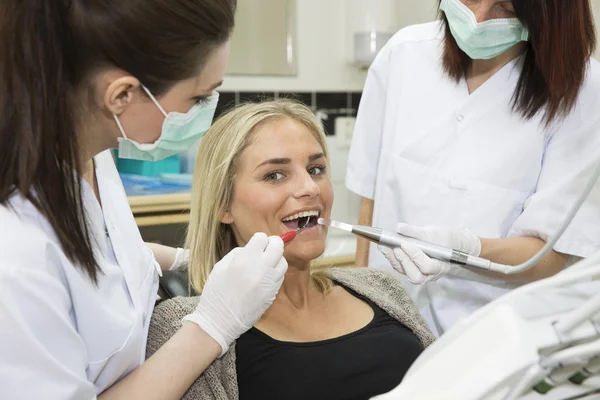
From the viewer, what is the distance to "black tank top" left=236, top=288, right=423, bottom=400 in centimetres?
153

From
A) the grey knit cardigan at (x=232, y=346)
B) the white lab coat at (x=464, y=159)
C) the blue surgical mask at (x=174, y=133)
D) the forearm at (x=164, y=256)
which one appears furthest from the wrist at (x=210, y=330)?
the white lab coat at (x=464, y=159)

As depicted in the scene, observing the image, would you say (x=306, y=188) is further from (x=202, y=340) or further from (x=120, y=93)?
(x=120, y=93)

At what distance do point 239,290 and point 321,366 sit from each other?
364mm

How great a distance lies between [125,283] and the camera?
51.0 inches

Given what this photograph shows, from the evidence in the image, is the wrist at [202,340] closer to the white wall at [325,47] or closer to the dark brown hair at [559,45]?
the dark brown hair at [559,45]

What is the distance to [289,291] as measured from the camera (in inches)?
70.4

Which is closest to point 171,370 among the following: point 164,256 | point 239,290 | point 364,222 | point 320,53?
point 239,290

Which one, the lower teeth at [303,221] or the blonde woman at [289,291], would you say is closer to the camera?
the blonde woman at [289,291]

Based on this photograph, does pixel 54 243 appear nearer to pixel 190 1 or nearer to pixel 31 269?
pixel 31 269

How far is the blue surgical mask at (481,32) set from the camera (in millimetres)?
1622

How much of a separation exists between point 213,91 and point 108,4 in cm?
27

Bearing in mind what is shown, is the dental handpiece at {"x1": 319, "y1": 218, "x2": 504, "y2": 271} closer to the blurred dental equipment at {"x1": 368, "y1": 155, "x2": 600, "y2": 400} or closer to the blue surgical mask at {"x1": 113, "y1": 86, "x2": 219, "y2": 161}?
the blue surgical mask at {"x1": 113, "y1": 86, "x2": 219, "y2": 161}

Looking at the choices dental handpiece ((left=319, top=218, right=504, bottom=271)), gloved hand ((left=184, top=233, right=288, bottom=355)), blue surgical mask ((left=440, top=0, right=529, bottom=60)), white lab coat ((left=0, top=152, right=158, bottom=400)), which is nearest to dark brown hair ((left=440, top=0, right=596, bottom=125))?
blue surgical mask ((left=440, top=0, right=529, bottom=60))

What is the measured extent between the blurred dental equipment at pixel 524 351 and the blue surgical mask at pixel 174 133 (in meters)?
0.63
